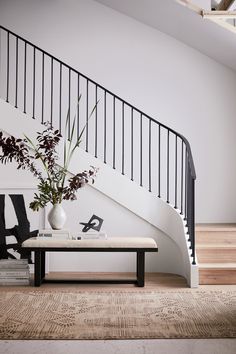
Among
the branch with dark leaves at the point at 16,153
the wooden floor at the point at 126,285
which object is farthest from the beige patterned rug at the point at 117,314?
the branch with dark leaves at the point at 16,153

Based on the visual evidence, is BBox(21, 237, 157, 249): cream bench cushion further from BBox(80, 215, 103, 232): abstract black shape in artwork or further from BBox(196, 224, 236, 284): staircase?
BBox(196, 224, 236, 284): staircase

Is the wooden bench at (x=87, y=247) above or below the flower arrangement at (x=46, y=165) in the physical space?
below

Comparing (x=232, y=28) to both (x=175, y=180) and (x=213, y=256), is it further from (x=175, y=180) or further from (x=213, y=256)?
(x=213, y=256)

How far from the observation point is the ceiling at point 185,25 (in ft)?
23.1

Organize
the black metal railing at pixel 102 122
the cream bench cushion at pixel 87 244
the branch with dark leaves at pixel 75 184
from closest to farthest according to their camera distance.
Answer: the cream bench cushion at pixel 87 244, the branch with dark leaves at pixel 75 184, the black metal railing at pixel 102 122

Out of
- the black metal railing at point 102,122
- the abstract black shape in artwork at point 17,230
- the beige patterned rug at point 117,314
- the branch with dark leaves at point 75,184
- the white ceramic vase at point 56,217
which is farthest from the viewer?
the black metal railing at point 102,122

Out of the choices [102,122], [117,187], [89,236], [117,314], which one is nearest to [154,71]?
[102,122]

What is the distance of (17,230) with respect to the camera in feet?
21.1

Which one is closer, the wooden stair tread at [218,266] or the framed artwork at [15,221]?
the wooden stair tread at [218,266]

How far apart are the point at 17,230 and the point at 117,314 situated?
240cm

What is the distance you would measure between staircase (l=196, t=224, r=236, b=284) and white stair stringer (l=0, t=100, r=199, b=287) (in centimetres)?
34

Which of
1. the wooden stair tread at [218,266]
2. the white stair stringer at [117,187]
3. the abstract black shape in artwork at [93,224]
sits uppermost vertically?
the white stair stringer at [117,187]

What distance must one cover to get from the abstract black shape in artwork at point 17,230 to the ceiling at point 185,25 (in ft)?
9.58

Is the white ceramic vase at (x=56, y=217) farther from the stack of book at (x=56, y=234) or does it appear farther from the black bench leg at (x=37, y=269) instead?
the black bench leg at (x=37, y=269)
